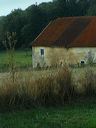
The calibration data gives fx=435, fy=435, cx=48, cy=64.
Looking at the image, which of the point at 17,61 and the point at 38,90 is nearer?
the point at 38,90

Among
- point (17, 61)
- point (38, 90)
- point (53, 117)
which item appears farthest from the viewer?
point (17, 61)

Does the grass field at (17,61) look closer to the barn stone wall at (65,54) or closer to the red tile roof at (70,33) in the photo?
the barn stone wall at (65,54)

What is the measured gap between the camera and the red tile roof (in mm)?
40188

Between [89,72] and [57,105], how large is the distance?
5.41 feet

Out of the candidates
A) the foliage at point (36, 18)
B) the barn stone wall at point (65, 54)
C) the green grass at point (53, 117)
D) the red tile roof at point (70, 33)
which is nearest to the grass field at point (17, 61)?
the barn stone wall at point (65, 54)

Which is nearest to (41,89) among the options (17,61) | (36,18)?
(17,61)

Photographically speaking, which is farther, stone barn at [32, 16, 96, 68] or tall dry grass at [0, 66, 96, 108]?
stone barn at [32, 16, 96, 68]

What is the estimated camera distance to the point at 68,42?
133ft

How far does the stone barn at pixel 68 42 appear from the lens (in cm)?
3938

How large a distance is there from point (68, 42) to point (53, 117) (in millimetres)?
32247

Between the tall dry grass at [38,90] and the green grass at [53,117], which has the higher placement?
the tall dry grass at [38,90]

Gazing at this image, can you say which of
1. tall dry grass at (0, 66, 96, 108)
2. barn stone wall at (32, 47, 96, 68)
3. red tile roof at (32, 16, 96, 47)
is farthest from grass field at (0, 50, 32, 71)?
red tile roof at (32, 16, 96, 47)

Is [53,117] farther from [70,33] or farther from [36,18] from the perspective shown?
[36,18]

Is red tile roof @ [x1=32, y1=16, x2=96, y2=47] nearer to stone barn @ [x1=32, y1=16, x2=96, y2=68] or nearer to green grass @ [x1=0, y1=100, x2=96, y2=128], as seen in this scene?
stone barn @ [x1=32, y1=16, x2=96, y2=68]
